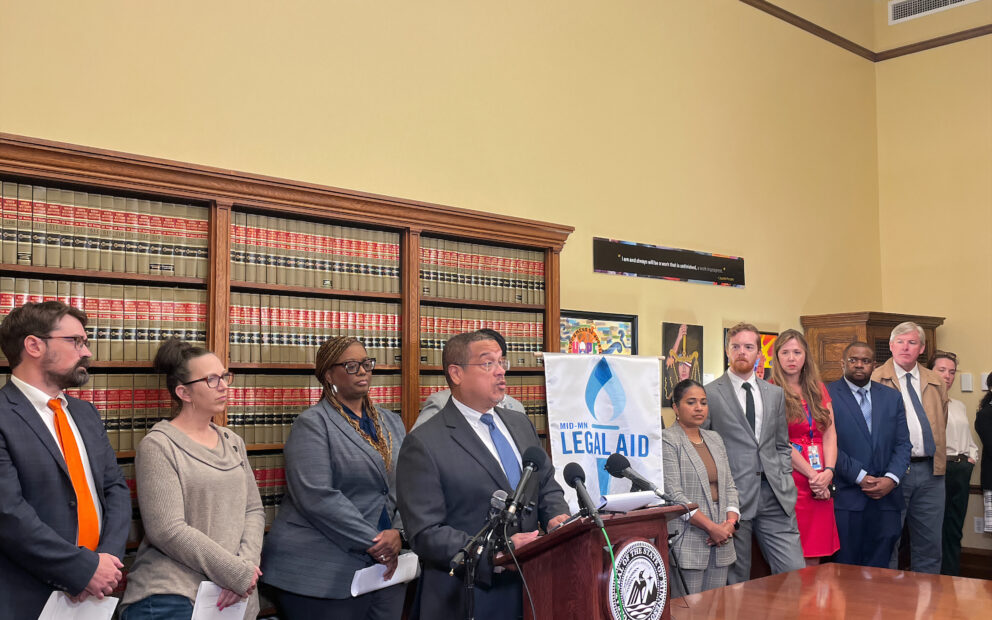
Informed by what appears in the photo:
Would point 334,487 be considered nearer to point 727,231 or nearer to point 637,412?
point 637,412

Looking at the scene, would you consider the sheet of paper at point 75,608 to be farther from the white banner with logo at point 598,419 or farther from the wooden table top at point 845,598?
the white banner with logo at point 598,419

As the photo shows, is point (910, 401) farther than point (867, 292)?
No

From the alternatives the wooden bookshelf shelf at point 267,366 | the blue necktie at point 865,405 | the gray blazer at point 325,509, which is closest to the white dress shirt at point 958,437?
the blue necktie at point 865,405

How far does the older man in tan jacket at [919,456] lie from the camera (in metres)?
5.99

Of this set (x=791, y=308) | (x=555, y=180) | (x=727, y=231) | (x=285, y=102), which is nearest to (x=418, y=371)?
(x=285, y=102)

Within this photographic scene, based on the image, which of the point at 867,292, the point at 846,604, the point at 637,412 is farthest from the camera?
the point at 867,292

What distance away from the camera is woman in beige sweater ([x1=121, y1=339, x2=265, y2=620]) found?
319 centimetres

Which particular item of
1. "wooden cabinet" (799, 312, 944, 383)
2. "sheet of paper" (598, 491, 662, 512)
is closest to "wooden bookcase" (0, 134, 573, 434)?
"sheet of paper" (598, 491, 662, 512)

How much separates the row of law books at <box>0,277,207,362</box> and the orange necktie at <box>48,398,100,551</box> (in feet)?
2.03

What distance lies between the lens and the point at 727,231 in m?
7.04

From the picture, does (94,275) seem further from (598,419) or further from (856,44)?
(856,44)

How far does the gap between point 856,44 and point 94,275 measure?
7.18 m

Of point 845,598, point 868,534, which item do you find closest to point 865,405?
point 868,534

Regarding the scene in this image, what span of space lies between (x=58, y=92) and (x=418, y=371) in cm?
201
